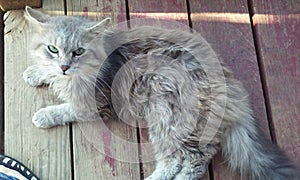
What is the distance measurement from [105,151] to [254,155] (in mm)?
559

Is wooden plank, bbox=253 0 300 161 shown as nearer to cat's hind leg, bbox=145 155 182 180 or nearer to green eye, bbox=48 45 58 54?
cat's hind leg, bbox=145 155 182 180

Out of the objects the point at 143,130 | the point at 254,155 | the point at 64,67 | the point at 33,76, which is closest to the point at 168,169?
the point at 143,130

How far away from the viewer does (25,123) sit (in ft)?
6.79

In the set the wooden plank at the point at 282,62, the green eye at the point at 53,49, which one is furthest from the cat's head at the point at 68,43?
the wooden plank at the point at 282,62

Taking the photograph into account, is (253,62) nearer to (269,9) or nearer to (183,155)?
(269,9)

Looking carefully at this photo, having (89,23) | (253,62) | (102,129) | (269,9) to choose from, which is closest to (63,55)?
(89,23)

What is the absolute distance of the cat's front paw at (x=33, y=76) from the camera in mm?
2107

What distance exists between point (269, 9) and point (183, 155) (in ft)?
2.56

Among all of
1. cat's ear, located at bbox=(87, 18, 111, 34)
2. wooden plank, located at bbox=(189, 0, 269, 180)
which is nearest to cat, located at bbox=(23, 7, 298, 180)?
cat's ear, located at bbox=(87, 18, 111, 34)

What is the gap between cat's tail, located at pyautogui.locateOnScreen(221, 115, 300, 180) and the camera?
71.9 inches

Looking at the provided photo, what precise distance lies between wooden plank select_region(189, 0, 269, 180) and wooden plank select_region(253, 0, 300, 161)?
4 centimetres

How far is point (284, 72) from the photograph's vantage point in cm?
216

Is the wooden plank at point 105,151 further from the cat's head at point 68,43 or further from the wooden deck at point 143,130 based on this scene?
the cat's head at point 68,43

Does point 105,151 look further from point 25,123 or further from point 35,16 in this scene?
point 35,16
